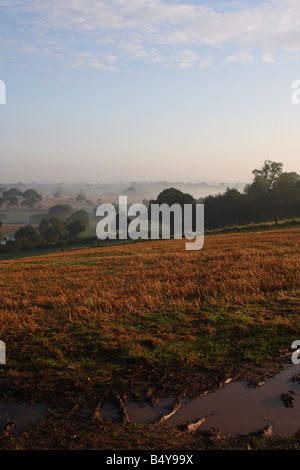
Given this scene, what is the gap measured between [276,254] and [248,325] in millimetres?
13010

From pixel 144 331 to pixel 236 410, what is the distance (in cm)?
339

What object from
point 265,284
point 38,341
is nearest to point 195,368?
Answer: point 38,341

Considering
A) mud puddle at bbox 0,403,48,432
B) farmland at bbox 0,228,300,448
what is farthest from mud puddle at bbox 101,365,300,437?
mud puddle at bbox 0,403,48,432

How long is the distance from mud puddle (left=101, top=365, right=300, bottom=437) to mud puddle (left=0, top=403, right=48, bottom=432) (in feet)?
3.23

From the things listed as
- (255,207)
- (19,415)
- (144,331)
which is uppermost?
(255,207)

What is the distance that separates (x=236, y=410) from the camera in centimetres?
568

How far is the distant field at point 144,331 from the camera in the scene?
22.0 ft

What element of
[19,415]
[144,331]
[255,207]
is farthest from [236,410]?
[255,207]

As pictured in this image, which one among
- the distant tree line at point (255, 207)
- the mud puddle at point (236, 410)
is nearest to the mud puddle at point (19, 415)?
the mud puddle at point (236, 410)

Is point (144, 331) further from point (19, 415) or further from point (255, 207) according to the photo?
point (255, 207)

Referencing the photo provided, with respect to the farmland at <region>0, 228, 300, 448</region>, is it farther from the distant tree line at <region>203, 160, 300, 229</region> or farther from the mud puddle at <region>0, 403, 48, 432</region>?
the distant tree line at <region>203, 160, 300, 229</region>

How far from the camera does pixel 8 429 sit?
534 cm

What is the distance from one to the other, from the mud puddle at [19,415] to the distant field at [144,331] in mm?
236

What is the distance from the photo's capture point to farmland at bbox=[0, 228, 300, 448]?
645cm
